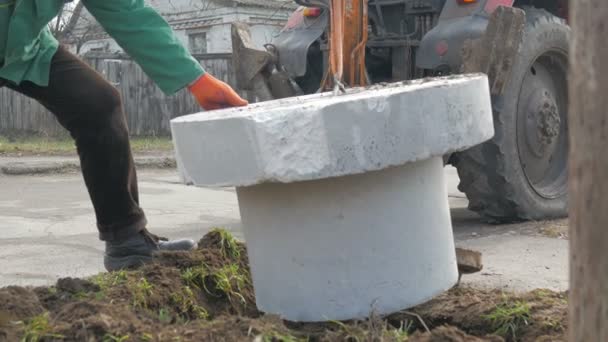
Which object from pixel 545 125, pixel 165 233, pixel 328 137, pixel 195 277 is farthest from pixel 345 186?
pixel 545 125

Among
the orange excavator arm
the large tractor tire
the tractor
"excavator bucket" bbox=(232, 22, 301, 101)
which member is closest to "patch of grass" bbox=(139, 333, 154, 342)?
the tractor

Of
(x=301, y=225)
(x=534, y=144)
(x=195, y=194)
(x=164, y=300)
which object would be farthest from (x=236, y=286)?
(x=195, y=194)

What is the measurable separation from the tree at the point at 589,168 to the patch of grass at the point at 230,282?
6.21 feet

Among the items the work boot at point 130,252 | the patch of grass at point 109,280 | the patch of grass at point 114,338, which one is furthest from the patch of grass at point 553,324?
the work boot at point 130,252

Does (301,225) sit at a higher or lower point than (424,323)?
higher

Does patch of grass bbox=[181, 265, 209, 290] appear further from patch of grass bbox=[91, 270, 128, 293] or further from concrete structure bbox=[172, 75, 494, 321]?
concrete structure bbox=[172, 75, 494, 321]

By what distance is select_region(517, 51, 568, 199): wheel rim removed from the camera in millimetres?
5469

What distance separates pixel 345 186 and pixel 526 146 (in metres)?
3.07

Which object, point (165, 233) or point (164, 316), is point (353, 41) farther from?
point (164, 316)

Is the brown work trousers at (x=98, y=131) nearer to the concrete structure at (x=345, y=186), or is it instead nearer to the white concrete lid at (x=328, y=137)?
the concrete structure at (x=345, y=186)

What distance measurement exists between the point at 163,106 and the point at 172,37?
1414cm

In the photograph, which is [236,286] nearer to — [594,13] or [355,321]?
[355,321]

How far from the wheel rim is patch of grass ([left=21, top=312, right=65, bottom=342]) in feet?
11.8

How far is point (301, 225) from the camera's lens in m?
2.76
